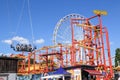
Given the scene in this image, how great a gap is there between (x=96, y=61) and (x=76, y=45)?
5790 millimetres

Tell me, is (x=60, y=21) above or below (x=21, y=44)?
above

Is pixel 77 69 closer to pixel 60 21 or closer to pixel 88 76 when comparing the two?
pixel 88 76

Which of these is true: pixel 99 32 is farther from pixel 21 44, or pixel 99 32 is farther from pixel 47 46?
pixel 21 44

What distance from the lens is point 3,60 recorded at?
2583cm

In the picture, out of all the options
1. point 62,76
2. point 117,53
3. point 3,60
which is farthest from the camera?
point 117,53

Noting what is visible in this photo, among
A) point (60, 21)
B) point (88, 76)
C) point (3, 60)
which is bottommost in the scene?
point (88, 76)

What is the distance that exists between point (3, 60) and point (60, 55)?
31239 millimetres

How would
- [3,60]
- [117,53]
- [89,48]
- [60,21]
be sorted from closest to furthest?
[3,60], [89,48], [60,21], [117,53]

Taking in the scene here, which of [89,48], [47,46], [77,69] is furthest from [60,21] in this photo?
[77,69]

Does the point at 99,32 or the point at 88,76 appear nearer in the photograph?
the point at 88,76

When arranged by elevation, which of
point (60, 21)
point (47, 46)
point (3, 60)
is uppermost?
point (60, 21)

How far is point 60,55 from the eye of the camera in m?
56.4

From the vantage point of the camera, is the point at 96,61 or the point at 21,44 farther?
the point at 21,44

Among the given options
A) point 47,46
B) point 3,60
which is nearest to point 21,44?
point 47,46
